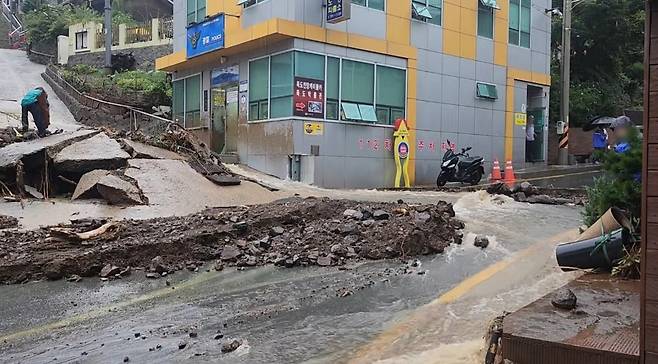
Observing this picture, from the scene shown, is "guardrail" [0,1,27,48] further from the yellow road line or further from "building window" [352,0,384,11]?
the yellow road line

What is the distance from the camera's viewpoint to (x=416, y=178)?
64.7ft

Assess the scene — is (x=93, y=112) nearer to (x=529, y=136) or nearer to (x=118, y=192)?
(x=118, y=192)

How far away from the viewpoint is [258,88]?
59.7 feet

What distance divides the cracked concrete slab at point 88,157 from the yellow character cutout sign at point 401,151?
29.7 feet

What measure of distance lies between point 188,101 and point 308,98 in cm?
694

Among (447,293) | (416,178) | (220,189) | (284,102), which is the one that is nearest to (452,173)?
(416,178)

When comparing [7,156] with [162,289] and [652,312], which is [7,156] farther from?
[652,312]

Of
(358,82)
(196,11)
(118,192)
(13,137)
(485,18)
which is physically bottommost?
(118,192)

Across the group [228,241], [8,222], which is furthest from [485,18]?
[8,222]

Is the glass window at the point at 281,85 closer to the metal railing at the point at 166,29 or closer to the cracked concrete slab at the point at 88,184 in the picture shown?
the cracked concrete slab at the point at 88,184

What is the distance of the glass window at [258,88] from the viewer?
58.6ft

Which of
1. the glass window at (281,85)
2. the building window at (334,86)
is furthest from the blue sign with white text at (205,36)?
the glass window at (281,85)

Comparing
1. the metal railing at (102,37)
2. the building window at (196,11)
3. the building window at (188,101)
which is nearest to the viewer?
the building window at (196,11)

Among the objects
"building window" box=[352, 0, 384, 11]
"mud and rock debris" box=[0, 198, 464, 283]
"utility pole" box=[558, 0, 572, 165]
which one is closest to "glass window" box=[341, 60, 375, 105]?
"building window" box=[352, 0, 384, 11]
